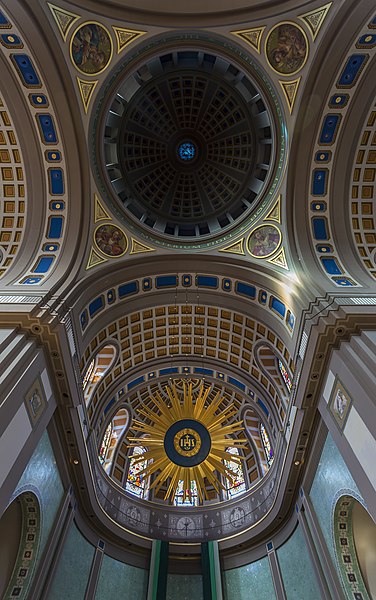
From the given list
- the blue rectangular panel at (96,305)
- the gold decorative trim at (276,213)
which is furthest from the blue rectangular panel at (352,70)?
the blue rectangular panel at (96,305)

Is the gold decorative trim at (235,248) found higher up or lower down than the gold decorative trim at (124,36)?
lower down

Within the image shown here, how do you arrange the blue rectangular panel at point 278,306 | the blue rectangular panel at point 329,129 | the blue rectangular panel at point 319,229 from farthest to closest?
the blue rectangular panel at point 319,229, the blue rectangular panel at point 278,306, the blue rectangular panel at point 329,129

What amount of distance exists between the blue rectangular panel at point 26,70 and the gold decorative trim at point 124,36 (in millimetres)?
2730

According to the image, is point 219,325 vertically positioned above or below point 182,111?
below

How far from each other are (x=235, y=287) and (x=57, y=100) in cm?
879

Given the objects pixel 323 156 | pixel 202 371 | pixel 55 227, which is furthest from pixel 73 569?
pixel 323 156

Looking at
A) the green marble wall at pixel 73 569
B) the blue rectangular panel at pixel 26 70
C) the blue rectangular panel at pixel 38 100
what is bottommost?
the green marble wall at pixel 73 569

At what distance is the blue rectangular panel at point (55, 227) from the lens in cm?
1328

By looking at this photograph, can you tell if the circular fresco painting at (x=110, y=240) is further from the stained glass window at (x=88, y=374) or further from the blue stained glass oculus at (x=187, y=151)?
the blue stained glass oculus at (x=187, y=151)

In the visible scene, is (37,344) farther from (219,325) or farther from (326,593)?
(326,593)

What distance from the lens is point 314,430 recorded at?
38.0 feet

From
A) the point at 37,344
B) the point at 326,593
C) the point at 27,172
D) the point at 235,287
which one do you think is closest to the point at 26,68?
the point at 27,172

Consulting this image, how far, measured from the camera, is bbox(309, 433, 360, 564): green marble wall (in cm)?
1034

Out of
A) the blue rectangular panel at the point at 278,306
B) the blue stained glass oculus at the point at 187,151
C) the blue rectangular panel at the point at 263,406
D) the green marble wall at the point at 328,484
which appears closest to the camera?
the green marble wall at the point at 328,484
